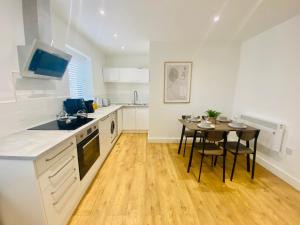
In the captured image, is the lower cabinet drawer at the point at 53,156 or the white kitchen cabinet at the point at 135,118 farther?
the white kitchen cabinet at the point at 135,118

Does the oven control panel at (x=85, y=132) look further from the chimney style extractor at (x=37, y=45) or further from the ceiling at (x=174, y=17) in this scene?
the ceiling at (x=174, y=17)

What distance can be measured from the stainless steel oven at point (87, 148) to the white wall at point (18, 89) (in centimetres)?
65

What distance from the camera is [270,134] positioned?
8.48 ft

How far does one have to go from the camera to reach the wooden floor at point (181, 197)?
1.70 metres

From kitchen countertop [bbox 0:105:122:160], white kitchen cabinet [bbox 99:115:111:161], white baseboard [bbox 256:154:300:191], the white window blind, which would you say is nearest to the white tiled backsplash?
the white window blind

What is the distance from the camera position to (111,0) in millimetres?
1911

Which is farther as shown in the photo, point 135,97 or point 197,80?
point 135,97

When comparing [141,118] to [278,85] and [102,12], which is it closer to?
[102,12]

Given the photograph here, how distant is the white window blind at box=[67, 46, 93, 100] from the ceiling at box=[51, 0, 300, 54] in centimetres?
63

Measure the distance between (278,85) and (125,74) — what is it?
382 centimetres

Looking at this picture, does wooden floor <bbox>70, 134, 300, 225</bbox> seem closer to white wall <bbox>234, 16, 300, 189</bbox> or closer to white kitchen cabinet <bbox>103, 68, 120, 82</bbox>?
white wall <bbox>234, 16, 300, 189</bbox>

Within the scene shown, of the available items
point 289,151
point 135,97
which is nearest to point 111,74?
point 135,97

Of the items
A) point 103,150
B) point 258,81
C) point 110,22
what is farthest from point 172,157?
point 110,22

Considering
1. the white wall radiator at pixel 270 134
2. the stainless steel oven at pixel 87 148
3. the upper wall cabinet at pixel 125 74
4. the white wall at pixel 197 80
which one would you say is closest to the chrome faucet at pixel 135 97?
the upper wall cabinet at pixel 125 74
